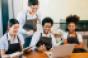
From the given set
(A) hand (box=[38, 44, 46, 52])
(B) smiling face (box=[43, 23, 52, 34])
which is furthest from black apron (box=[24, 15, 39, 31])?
(A) hand (box=[38, 44, 46, 52])

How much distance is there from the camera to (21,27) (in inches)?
114

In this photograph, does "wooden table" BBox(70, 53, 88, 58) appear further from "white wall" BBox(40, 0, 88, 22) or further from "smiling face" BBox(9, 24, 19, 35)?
"white wall" BBox(40, 0, 88, 22)

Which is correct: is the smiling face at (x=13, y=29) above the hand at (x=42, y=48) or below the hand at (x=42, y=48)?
above

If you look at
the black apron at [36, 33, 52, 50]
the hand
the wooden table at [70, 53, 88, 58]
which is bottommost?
the wooden table at [70, 53, 88, 58]

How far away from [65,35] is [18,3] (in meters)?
1.28

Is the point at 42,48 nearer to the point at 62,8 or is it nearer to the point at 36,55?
the point at 36,55

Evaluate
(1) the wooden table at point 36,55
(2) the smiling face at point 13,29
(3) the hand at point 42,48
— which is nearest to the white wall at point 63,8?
(3) the hand at point 42,48

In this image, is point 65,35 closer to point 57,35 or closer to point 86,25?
point 57,35

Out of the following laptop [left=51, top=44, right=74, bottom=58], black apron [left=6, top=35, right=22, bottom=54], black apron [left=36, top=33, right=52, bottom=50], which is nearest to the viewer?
laptop [left=51, top=44, right=74, bottom=58]

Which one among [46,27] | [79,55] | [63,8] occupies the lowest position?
[79,55]

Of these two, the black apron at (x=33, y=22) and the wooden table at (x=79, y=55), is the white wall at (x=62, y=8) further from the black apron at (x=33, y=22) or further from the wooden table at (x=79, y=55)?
the wooden table at (x=79, y=55)

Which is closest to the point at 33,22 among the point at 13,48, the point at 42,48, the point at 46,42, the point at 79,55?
the point at 46,42

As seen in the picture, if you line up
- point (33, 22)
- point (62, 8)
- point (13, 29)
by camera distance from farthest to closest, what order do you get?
point (62, 8), point (33, 22), point (13, 29)

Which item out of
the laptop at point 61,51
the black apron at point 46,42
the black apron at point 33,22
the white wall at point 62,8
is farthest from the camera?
the white wall at point 62,8
